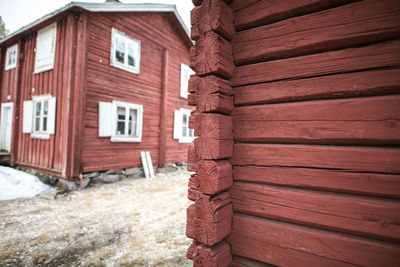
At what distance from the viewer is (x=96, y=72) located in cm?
654

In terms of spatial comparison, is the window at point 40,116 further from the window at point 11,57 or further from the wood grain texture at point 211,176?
the wood grain texture at point 211,176

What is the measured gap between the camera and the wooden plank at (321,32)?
1.36m

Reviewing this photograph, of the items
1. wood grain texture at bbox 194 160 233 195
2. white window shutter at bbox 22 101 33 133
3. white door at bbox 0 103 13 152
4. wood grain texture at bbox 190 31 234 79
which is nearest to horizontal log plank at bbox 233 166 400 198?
wood grain texture at bbox 194 160 233 195

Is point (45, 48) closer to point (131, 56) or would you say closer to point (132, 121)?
point (131, 56)

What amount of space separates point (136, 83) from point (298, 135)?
23.8 feet

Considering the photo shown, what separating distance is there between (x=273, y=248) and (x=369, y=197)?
0.79m

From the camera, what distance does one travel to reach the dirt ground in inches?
109

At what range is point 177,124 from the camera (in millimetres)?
9695

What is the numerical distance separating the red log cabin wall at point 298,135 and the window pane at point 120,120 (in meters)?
5.95

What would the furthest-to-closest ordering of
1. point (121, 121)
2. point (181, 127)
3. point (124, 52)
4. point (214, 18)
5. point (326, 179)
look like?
point (181, 127), point (124, 52), point (121, 121), point (214, 18), point (326, 179)

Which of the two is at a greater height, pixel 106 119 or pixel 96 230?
pixel 106 119

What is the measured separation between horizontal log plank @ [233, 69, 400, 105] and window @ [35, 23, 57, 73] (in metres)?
7.36

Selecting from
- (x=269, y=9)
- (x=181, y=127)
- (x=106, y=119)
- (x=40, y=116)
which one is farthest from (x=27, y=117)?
(x=269, y=9)

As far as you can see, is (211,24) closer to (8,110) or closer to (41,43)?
(41,43)
